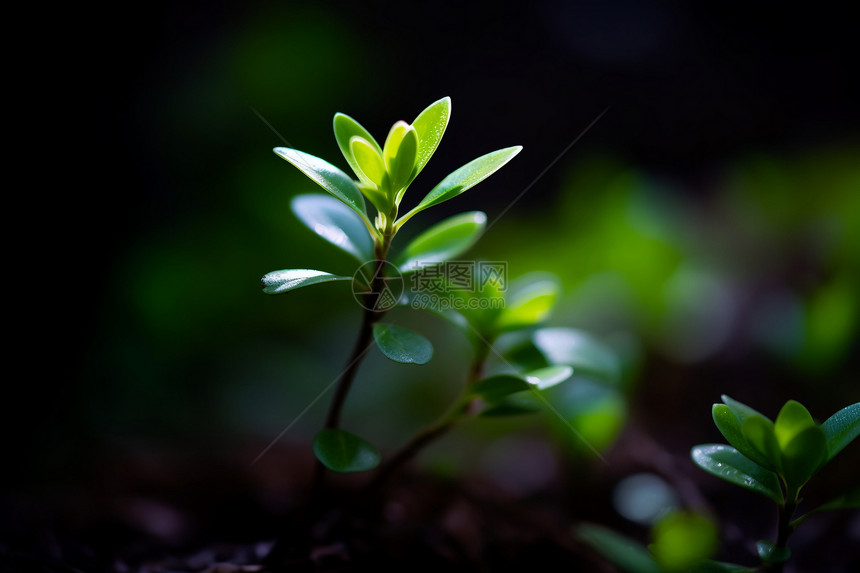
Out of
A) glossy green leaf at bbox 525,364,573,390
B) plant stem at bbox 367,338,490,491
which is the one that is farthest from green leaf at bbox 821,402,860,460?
plant stem at bbox 367,338,490,491

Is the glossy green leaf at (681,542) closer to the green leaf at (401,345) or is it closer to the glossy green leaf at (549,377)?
the glossy green leaf at (549,377)

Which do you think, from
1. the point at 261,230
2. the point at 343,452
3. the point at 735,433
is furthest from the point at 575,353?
the point at 261,230

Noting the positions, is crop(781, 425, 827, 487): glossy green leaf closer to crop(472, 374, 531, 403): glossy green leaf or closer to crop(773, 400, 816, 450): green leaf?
crop(773, 400, 816, 450): green leaf

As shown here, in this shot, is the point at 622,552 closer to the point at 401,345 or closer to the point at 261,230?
the point at 401,345

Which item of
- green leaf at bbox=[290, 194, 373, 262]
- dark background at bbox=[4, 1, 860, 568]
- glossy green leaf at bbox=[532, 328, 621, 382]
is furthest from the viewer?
dark background at bbox=[4, 1, 860, 568]

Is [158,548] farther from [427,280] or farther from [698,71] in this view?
[698,71]

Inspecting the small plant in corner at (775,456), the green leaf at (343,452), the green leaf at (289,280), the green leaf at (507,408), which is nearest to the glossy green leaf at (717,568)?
the small plant in corner at (775,456)

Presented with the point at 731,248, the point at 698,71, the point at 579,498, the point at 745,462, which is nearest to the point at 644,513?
the point at 579,498

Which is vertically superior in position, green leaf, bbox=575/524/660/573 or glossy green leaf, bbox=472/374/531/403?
glossy green leaf, bbox=472/374/531/403
